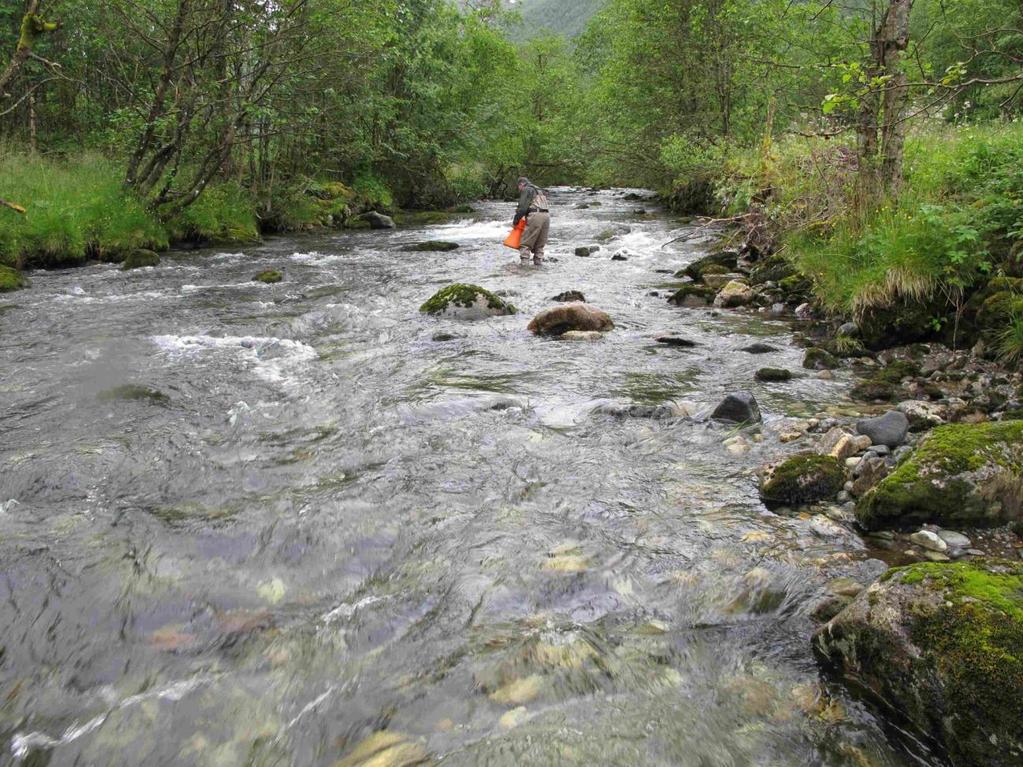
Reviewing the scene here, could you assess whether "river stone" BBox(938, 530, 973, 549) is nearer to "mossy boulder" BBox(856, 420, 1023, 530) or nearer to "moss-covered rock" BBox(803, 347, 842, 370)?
"mossy boulder" BBox(856, 420, 1023, 530)

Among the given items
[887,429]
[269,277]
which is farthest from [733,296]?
[269,277]

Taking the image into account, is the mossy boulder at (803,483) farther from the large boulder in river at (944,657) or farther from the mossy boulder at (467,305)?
the mossy boulder at (467,305)

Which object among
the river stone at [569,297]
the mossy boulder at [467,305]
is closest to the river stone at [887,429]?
the mossy boulder at [467,305]

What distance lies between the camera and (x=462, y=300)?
11125mm

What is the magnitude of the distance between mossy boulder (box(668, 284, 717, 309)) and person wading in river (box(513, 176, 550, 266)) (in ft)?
15.8

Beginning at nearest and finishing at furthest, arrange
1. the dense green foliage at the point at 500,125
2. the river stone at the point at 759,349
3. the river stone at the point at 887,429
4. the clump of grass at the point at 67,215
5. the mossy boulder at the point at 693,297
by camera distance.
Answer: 1. the river stone at the point at 887,429
2. the dense green foliage at the point at 500,125
3. the river stone at the point at 759,349
4. the mossy boulder at the point at 693,297
5. the clump of grass at the point at 67,215

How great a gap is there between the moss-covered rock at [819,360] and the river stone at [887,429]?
2.33m

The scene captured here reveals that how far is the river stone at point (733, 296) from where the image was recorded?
1112cm

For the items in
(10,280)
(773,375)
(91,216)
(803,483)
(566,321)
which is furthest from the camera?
(91,216)

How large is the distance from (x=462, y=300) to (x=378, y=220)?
14687 millimetres

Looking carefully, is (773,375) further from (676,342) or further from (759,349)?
(676,342)

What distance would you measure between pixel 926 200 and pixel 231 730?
898 cm

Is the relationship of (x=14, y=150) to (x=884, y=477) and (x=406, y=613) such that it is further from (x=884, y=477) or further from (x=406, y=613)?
(x=884, y=477)

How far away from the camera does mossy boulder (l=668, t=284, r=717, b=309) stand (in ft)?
37.6
